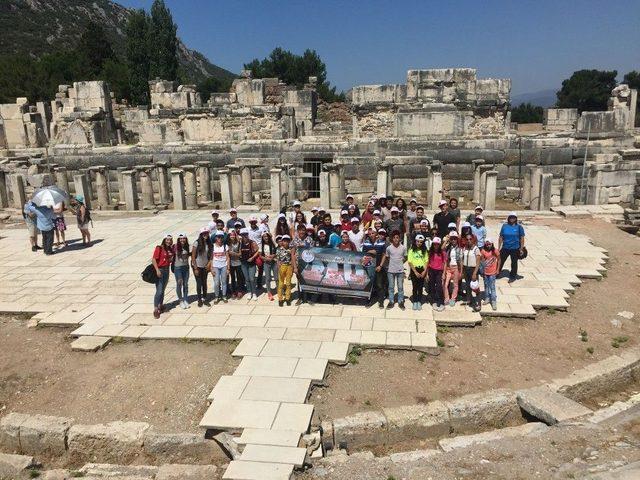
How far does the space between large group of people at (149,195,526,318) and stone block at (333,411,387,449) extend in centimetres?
355

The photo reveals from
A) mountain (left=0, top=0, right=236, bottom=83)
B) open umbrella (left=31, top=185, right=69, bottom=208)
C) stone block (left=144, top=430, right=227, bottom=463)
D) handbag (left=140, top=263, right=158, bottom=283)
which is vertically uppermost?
mountain (left=0, top=0, right=236, bottom=83)

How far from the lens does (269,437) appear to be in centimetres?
597

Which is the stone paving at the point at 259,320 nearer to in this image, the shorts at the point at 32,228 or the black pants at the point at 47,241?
the black pants at the point at 47,241

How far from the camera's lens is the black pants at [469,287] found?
924cm

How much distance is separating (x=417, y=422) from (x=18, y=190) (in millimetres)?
18534

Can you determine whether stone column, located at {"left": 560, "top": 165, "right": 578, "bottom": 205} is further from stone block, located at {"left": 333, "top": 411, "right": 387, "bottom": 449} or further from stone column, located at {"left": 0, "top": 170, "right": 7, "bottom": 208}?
stone column, located at {"left": 0, "top": 170, "right": 7, "bottom": 208}

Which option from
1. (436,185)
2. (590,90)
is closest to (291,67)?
(590,90)

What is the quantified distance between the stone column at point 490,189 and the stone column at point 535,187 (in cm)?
142

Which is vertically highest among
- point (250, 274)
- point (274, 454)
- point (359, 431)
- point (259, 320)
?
point (250, 274)

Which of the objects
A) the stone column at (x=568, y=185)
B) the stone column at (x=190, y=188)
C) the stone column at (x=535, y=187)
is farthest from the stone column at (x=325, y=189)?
the stone column at (x=568, y=185)

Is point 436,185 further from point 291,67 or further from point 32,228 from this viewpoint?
point 291,67

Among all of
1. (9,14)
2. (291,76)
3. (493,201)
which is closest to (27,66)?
(291,76)

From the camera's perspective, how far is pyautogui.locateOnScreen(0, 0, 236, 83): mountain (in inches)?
2920

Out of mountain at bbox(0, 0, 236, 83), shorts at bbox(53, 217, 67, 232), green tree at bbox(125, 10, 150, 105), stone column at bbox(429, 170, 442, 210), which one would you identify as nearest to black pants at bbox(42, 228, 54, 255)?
shorts at bbox(53, 217, 67, 232)
